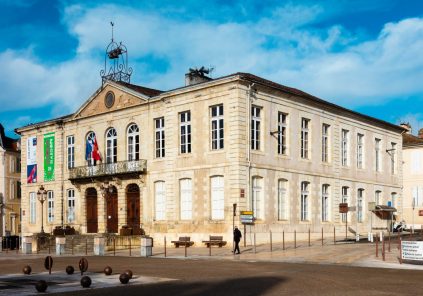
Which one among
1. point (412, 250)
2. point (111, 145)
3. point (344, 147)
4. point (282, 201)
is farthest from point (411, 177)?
point (412, 250)

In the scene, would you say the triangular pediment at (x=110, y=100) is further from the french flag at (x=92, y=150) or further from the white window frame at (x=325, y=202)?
the white window frame at (x=325, y=202)

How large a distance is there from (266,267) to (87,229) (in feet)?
83.5

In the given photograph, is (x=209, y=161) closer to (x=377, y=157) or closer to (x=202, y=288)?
(x=377, y=157)

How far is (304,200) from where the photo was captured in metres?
41.0

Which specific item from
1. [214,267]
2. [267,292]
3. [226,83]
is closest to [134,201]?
[226,83]

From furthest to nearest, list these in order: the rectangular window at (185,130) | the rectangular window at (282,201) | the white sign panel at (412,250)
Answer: the rectangular window at (185,130), the rectangular window at (282,201), the white sign panel at (412,250)

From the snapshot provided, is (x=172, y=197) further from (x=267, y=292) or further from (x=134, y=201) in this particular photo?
(x=267, y=292)

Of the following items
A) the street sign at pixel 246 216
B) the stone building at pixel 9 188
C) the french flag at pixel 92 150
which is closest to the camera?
the street sign at pixel 246 216

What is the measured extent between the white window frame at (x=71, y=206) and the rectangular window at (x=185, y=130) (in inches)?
476

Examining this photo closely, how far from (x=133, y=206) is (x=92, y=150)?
5750 mm

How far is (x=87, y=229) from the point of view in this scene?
46031 millimetres

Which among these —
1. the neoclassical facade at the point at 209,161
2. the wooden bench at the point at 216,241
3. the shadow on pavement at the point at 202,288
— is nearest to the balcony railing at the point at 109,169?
the neoclassical facade at the point at 209,161

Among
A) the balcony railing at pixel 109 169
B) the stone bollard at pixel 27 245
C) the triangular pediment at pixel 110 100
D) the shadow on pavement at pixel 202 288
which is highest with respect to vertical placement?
the triangular pediment at pixel 110 100

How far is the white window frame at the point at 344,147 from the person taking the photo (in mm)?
45438
